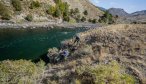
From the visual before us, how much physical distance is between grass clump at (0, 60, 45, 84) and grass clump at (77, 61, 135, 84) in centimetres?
321

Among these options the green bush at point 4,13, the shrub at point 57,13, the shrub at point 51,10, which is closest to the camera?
the green bush at point 4,13

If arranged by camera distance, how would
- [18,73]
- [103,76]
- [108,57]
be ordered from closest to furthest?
[103,76]
[18,73]
[108,57]

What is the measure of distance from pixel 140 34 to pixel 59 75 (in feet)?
30.4

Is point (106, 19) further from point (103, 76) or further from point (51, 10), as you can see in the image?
point (103, 76)

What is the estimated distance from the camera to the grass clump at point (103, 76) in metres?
17.8

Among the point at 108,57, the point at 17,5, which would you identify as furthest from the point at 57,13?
the point at 108,57

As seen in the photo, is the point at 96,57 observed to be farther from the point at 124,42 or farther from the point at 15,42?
the point at 15,42

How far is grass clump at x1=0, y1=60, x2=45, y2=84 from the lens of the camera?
1867cm

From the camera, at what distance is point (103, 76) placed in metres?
17.7

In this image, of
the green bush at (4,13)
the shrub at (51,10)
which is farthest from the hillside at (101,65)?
the shrub at (51,10)

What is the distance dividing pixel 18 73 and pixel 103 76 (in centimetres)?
559

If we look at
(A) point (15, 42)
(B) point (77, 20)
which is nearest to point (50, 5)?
(B) point (77, 20)

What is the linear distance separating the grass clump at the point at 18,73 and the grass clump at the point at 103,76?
3.21 m

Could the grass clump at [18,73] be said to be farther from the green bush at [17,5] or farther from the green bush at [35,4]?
the green bush at [35,4]
